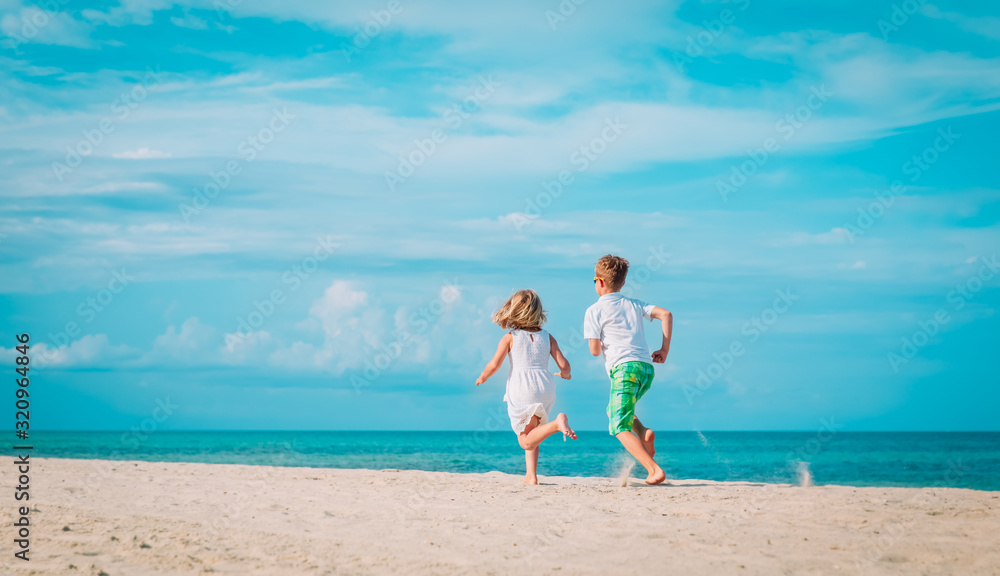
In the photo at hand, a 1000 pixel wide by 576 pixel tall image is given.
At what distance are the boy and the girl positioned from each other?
619 millimetres

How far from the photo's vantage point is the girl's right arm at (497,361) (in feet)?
23.1

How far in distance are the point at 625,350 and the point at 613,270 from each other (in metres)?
0.75

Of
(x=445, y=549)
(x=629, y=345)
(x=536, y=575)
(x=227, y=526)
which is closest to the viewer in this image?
(x=536, y=575)

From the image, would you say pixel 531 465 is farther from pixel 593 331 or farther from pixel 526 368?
pixel 593 331

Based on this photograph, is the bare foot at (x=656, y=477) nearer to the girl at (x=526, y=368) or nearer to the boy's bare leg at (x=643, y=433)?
the boy's bare leg at (x=643, y=433)

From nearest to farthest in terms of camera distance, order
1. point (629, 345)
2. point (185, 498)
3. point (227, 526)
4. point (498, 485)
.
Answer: point (227, 526) < point (185, 498) < point (629, 345) < point (498, 485)

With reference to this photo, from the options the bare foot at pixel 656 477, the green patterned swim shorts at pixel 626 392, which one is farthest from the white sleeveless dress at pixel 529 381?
the bare foot at pixel 656 477

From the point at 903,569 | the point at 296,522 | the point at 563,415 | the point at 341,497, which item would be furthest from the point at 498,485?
the point at 903,569

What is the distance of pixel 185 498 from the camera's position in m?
6.05

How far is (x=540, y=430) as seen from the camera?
6.78 metres

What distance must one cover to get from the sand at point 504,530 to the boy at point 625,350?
0.44 metres

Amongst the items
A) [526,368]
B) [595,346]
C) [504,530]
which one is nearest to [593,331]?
[595,346]

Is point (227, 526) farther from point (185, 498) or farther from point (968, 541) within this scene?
point (968, 541)

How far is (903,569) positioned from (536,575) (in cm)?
194
